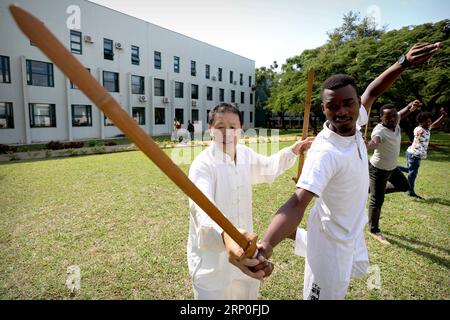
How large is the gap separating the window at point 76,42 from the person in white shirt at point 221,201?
2396 centimetres

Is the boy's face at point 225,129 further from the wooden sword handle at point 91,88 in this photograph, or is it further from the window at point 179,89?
the window at point 179,89

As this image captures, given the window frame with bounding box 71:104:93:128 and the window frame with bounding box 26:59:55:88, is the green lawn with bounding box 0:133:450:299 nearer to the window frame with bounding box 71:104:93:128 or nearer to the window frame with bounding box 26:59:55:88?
the window frame with bounding box 26:59:55:88

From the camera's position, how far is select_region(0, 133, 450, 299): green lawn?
327 cm

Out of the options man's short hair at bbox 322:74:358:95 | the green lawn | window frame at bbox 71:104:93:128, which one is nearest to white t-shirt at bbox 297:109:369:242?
man's short hair at bbox 322:74:358:95

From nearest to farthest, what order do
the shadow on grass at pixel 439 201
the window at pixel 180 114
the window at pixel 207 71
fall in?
the shadow on grass at pixel 439 201 → the window at pixel 180 114 → the window at pixel 207 71

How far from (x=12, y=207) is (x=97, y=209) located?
1.95 m

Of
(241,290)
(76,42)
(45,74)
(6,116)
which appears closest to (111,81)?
(76,42)

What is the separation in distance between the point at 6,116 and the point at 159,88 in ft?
44.7

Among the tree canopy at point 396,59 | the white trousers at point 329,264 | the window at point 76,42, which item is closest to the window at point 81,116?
the window at point 76,42

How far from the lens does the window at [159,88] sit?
28433 millimetres

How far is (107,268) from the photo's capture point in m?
3.67

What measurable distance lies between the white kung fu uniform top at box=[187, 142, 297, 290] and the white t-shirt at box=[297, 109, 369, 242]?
24.3 inches
